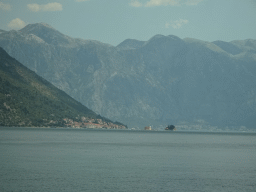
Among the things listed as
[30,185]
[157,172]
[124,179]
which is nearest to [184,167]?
[157,172]

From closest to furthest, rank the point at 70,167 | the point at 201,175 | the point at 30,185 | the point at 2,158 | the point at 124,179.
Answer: the point at 30,185, the point at 124,179, the point at 201,175, the point at 70,167, the point at 2,158

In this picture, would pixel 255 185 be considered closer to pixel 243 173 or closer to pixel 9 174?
pixel 243 173

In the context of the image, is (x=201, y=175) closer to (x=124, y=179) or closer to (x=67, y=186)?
(x=124, y=179)

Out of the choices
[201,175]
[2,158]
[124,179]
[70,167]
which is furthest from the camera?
[2,158]

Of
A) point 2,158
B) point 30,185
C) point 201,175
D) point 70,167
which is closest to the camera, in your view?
point 30,185

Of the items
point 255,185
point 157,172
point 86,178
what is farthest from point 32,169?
point 255,185

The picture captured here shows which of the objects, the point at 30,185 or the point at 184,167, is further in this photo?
the point at 184,167

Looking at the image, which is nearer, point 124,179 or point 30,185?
point 30,185

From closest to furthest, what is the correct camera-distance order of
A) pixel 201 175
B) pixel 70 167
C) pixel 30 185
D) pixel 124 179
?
pixel 30 185
pixel 124 179
pixel 201 175
pixel 70 167

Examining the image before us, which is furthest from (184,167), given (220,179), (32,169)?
(32,169)
